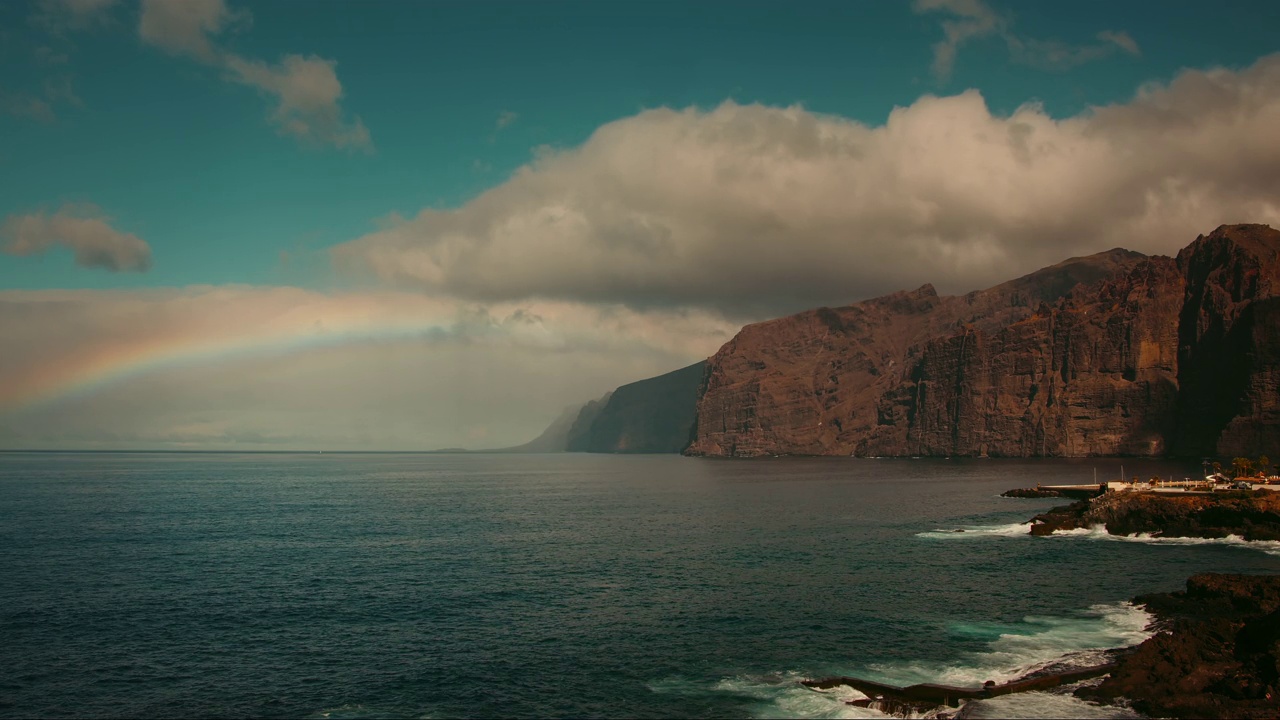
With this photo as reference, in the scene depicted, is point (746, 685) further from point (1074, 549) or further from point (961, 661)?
point (1074, 549)

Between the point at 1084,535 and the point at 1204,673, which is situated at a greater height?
the point at 1204,673

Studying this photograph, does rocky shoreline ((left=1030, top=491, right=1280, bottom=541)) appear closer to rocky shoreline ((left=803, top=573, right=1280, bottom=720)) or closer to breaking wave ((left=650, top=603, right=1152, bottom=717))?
breaking wave ((left=650, top=603, right=1152, bottom=717))

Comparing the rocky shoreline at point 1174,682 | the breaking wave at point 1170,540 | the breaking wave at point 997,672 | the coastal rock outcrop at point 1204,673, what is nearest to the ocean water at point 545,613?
the breaking wave at point 997,672

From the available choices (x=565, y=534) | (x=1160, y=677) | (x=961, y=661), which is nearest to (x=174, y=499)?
(x=565, y=534)

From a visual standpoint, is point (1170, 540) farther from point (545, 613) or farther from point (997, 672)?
point (545, 613)

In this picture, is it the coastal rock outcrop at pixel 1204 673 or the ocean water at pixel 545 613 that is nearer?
the coastal rock outcrop at pixel 1204 673

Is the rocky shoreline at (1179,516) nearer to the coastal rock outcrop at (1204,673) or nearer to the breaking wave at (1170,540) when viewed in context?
the breaking wave at (1170,540)

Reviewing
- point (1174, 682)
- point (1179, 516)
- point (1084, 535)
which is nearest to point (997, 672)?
point (1174, 682)
